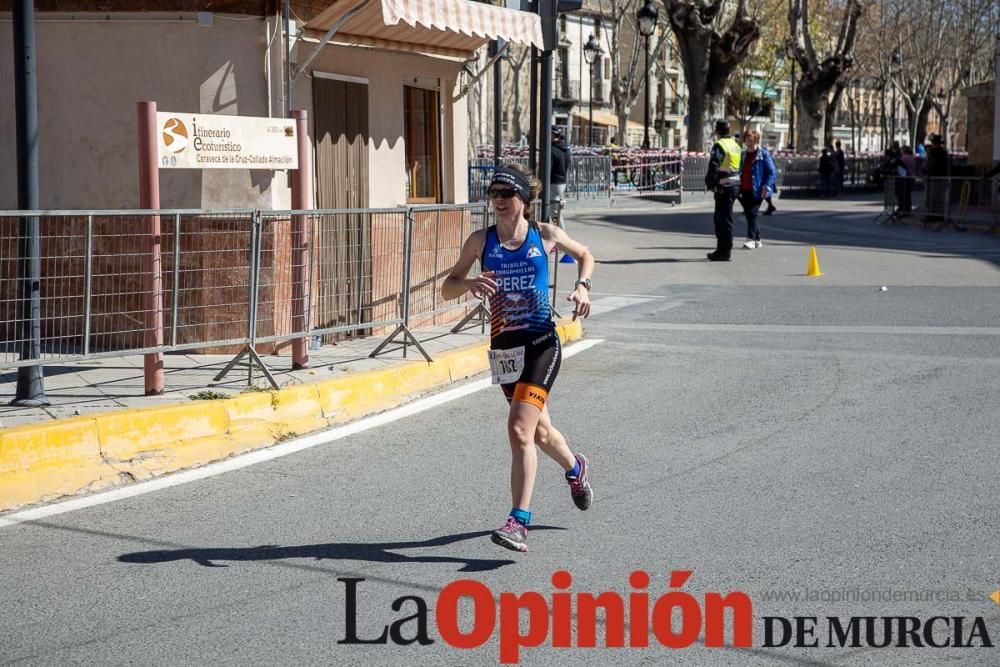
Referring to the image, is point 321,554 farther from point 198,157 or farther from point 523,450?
point 198,157

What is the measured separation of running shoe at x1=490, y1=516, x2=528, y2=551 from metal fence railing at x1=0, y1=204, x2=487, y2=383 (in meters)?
3.36

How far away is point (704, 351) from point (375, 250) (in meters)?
3.13

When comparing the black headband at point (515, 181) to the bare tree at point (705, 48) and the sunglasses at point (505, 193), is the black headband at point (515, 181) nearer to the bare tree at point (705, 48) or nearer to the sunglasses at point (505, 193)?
the sunglasses at point (505, 193)

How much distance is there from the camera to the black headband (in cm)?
621

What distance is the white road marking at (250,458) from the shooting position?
6.70 metres

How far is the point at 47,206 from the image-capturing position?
11062 mm

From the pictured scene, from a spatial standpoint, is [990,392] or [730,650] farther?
[990,392]

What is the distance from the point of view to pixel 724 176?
19297 millimetres

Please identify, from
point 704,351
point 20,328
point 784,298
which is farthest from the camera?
point 784,298

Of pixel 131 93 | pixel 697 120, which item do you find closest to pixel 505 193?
pixel 131 93

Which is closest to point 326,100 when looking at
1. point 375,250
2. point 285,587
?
point 375,250

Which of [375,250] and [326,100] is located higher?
[326,100]

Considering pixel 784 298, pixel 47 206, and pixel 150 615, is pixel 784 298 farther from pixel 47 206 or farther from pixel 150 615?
pixel 150 615

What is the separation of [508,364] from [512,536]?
82 cm
